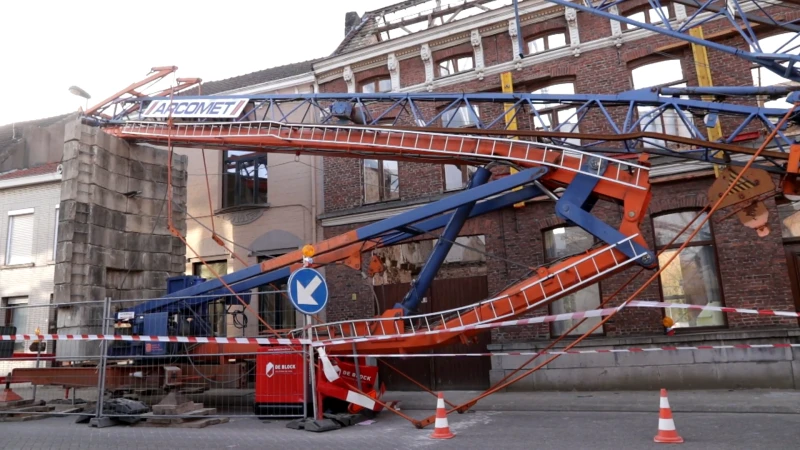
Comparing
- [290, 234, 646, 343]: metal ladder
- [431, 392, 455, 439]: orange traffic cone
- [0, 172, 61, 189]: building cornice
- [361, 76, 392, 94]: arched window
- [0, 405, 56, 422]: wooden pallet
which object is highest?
[361, 76, 392, 94]: arched window

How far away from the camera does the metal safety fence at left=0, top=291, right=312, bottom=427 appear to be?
28.6 feet

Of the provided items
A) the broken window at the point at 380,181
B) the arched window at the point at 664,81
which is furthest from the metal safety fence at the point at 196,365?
the broken window at the point at 380,181

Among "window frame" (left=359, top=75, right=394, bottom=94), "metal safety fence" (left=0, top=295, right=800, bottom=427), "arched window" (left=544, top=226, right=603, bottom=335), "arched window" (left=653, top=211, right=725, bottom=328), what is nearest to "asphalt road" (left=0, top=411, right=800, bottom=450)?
"metal safety fence" (left=0, top=295, right=800, bottom=427)

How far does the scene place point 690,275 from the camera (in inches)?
482

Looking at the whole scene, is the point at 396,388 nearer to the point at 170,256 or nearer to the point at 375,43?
the point at 170,256

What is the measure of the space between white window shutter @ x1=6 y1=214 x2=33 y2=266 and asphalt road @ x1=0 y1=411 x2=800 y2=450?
11442mm

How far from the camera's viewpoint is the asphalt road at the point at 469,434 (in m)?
6.73

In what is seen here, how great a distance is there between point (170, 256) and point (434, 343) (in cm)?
820

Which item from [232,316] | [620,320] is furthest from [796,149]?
[232,316]

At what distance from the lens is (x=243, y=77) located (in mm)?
19359

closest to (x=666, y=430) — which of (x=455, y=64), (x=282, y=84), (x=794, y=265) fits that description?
→ (x=794, y=265)

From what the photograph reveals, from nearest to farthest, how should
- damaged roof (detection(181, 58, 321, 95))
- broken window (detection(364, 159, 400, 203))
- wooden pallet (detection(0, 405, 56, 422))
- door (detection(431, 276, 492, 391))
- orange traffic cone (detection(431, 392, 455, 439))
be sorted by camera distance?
orange traffic cone (detection(431, 392, 455, 439)), wooden pallet (detection(0, 405, 56, 422)), door (detection(431, 276, 492, 391)), broken window (detection(364, 159, 400, 203)), damaged roof (detection(181, 58, 321, 95))

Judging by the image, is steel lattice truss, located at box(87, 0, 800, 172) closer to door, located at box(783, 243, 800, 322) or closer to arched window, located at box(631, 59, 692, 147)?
arched window, located at box(631, 59, 692, 147)

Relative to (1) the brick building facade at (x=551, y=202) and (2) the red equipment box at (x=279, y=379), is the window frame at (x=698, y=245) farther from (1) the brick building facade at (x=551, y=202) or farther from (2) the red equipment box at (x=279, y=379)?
(2) the red equipment box at (x=279, y=379)
